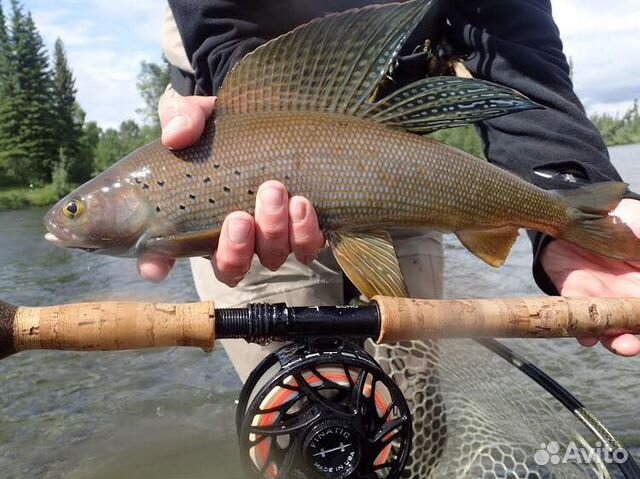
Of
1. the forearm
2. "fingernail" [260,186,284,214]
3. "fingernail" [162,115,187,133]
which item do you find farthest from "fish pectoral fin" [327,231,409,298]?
the forearm

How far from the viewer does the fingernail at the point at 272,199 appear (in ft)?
6.69

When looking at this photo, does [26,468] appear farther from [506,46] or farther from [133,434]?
[506,46]

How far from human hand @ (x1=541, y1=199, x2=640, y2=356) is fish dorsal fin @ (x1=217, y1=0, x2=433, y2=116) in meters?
1.04

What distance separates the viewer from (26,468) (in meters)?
4.57

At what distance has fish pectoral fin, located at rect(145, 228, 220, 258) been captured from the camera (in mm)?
2098

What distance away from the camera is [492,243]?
2449 mm

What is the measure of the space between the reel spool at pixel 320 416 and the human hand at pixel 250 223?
32 centimetres

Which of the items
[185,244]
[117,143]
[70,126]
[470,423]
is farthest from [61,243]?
[117,143]

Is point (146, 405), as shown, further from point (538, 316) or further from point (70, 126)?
point (70, 126)

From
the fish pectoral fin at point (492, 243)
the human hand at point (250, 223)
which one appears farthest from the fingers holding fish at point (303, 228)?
the fish pectoral fin at point (492, 243)

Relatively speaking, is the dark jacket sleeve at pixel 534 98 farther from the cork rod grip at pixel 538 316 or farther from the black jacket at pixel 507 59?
the cork rod grip at pixel 538 316

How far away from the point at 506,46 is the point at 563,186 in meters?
0.69

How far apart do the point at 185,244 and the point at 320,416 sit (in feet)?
2.24

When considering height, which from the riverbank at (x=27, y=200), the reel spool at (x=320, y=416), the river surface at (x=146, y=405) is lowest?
the riverbank at (x=27, y=200)
